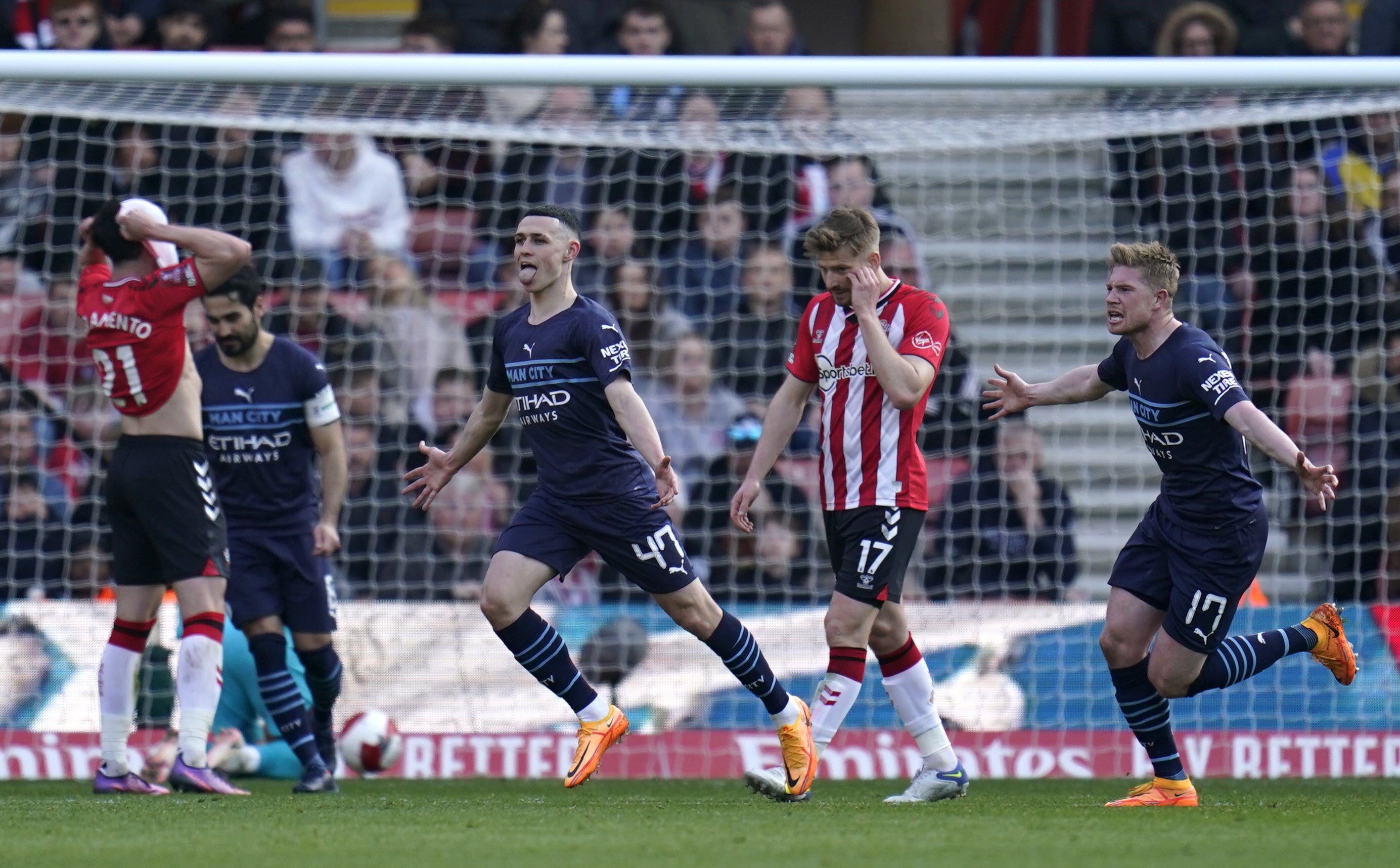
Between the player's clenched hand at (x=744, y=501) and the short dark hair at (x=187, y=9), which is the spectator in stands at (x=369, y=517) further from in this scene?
the player's clenched hand at (x=744, y=501)

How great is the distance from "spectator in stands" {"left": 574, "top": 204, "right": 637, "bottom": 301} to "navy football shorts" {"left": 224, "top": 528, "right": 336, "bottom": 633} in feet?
11.4

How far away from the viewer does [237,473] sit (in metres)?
7.43

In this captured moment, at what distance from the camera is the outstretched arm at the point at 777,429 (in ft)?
21.2

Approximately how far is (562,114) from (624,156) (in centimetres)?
102

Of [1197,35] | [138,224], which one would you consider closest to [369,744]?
[138,224]

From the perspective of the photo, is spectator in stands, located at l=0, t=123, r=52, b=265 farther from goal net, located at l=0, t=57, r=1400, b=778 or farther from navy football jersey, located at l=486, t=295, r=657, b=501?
navy football jersey, located at l=486, t=295, r=657, b=501

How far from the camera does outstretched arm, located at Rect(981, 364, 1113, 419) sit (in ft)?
21.5

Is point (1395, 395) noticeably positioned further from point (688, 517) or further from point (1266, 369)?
point (688, 517)

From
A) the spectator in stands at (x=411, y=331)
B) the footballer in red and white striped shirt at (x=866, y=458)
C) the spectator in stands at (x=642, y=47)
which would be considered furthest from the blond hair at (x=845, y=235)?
the spectator in stands at (x=411, y=331)

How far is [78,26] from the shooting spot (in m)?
10.5

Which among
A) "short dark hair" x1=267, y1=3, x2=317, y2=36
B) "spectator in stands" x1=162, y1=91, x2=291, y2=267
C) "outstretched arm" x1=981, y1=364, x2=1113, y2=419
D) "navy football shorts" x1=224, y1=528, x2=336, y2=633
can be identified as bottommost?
"navy football shorts" x1=224, y1=528, x2=336, y2=633

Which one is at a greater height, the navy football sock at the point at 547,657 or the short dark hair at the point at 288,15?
the short dark hair at the point at 288,15

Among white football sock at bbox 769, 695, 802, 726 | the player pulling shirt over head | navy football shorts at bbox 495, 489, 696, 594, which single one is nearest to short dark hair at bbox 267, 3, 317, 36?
the player pulling shirt over head

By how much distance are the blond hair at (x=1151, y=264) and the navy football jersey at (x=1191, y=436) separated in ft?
0.56
